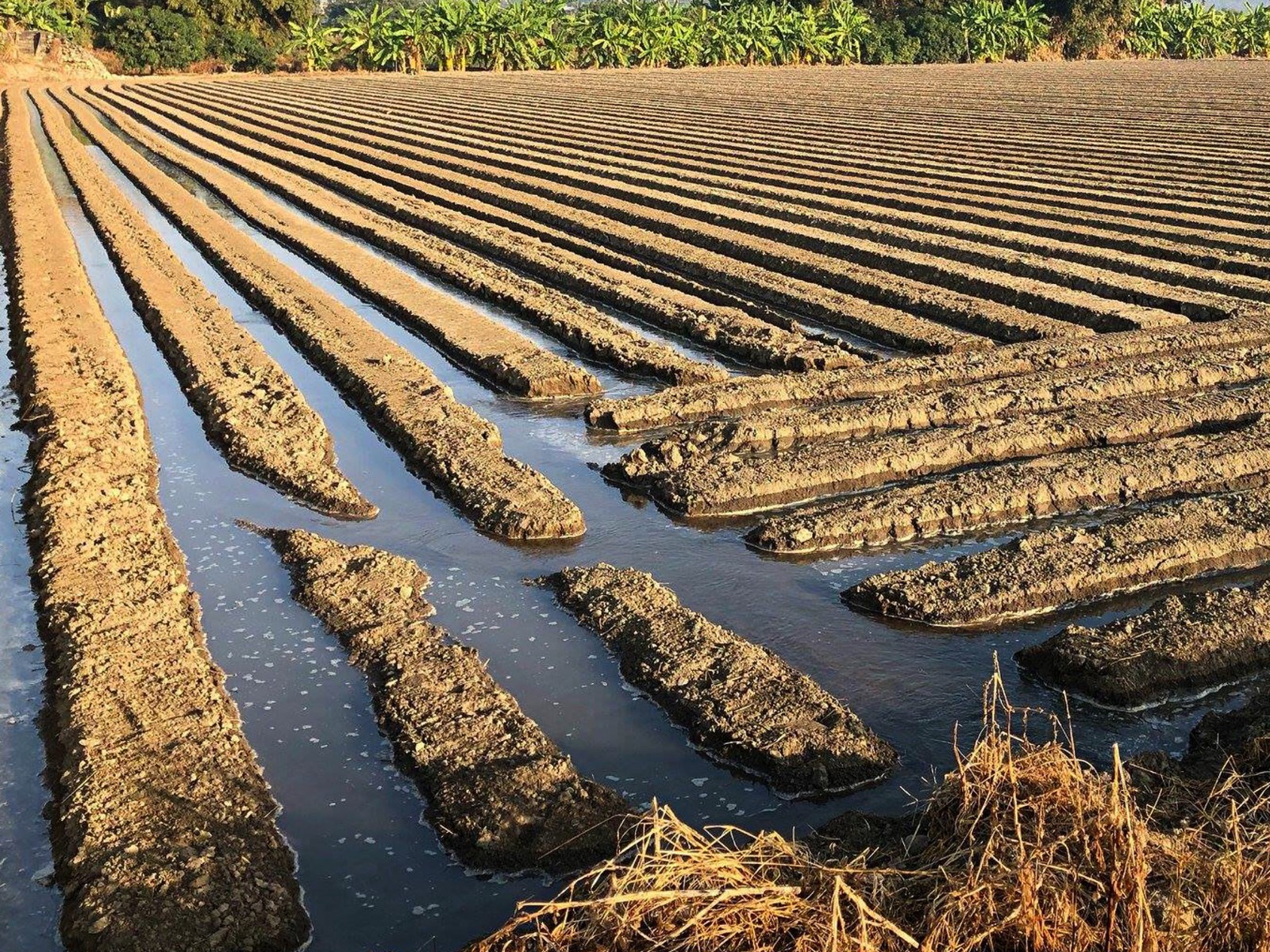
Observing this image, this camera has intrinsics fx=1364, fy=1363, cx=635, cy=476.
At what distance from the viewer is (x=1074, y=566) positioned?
263 inches

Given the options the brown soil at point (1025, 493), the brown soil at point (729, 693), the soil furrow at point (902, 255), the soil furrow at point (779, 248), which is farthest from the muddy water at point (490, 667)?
the soil furrow at point (902, 255)

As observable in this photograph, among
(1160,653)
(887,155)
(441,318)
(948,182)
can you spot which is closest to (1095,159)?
(887,155)

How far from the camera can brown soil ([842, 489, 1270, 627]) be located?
21.1ft

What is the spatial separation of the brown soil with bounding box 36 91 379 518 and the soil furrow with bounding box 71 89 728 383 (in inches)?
67.8

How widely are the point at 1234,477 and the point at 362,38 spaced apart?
58903mm

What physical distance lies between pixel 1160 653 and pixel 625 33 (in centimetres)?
6082

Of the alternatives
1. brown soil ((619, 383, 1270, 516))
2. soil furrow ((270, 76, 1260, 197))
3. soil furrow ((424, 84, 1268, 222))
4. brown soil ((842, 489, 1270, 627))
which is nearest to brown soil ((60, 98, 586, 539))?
brown soil ((619, 383, 1270, 516))

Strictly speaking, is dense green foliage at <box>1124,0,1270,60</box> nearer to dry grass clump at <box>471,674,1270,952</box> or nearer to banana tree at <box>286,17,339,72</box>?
banana tree at <box>286,17,339,72</box>

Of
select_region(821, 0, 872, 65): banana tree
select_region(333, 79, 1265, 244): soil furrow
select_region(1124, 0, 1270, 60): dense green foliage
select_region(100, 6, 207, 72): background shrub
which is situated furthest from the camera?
select_region(1124, 0, 1270, 60): dense green foliage

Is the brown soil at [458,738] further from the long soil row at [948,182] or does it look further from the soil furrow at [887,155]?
the soil furrow at [887,155]

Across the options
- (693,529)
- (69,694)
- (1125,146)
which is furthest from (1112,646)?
(1125,146)

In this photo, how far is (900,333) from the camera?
11445 mm

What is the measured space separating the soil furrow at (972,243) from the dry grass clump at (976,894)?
31.2 feet

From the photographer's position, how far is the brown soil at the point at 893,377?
9.54 m
